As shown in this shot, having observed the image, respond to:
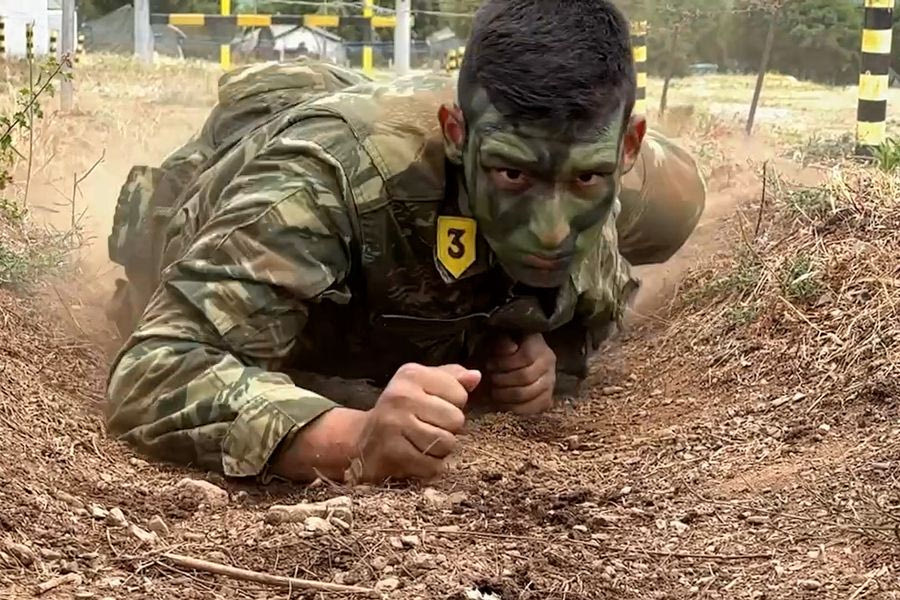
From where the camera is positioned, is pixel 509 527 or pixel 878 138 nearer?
pixel 509 527

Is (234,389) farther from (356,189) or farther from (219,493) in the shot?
(356,189)

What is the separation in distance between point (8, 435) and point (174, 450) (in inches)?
10.2

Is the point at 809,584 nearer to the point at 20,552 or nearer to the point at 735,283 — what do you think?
the point at 20,552

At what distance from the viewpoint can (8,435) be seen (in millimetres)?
2072

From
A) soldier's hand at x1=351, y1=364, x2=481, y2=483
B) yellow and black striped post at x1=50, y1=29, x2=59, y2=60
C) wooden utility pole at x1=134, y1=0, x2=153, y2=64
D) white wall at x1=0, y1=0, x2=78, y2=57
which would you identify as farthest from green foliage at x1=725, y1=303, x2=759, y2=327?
white wall at x1=0, y1=0, x2=78, y2=57

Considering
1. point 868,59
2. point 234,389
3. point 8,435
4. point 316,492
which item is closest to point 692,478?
point 316,492

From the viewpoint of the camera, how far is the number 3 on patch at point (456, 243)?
2.38 metres

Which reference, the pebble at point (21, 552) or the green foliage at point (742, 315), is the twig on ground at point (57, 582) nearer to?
the pebble at point (21, 552)

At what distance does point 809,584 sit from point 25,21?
6330 mm

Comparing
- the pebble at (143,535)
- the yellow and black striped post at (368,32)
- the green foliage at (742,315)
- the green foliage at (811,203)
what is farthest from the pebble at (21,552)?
the yellow and black striped post at (368,32)

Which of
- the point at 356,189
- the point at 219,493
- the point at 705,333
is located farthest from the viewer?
the point at 705,333

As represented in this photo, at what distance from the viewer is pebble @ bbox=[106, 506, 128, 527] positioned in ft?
5.67

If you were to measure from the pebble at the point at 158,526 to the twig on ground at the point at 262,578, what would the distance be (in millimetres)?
159

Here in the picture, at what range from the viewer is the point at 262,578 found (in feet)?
4.94
